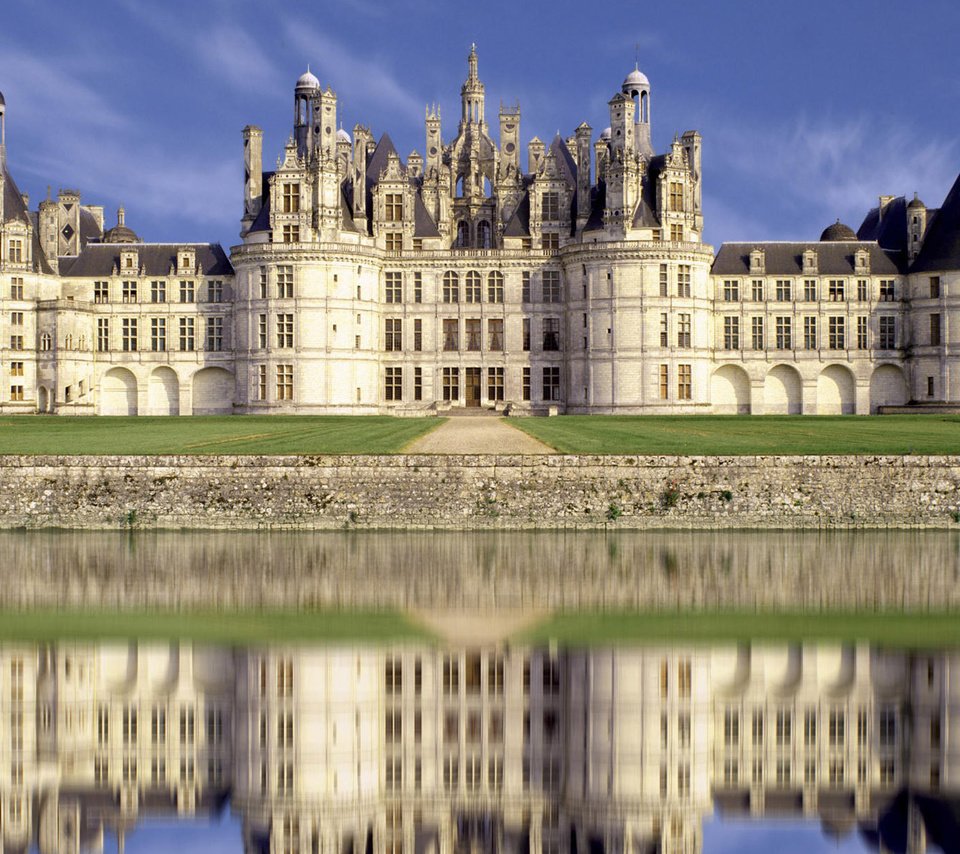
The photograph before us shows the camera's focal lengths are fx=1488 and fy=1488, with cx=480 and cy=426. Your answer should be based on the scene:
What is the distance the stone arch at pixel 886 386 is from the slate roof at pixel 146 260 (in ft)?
125

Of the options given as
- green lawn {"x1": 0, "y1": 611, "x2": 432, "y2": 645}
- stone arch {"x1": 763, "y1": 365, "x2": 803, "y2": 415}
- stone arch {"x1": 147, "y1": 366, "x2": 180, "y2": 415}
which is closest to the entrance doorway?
stone arch {"x1": 763, "y1": 365, "x2": 803, "y2": 415}

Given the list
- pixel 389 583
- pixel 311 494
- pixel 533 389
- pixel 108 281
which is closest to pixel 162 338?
pixel 108 281

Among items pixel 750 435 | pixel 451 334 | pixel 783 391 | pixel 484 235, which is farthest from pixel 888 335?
pixel 750 435

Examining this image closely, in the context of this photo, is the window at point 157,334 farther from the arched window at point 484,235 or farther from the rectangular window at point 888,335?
the rectangular window at point 888,335

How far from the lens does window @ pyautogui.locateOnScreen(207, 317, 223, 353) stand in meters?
87.3

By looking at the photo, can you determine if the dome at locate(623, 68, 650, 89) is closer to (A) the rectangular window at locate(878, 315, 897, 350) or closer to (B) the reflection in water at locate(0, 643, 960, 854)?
(A) the rectangular window at locate(878, 315, 897, 350)

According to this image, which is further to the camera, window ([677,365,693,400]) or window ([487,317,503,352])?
window ([487,317,503,352])

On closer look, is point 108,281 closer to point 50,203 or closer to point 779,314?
point 50,203

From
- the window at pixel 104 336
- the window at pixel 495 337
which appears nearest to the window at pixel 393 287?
the window at pixel 495 337

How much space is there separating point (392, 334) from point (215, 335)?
10.5 meters

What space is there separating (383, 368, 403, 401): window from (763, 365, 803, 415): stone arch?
69.2 ft

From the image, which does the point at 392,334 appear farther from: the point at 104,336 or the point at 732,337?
the point at 732,337

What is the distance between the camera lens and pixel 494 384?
3401 inches

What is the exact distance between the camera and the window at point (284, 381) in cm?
8269
